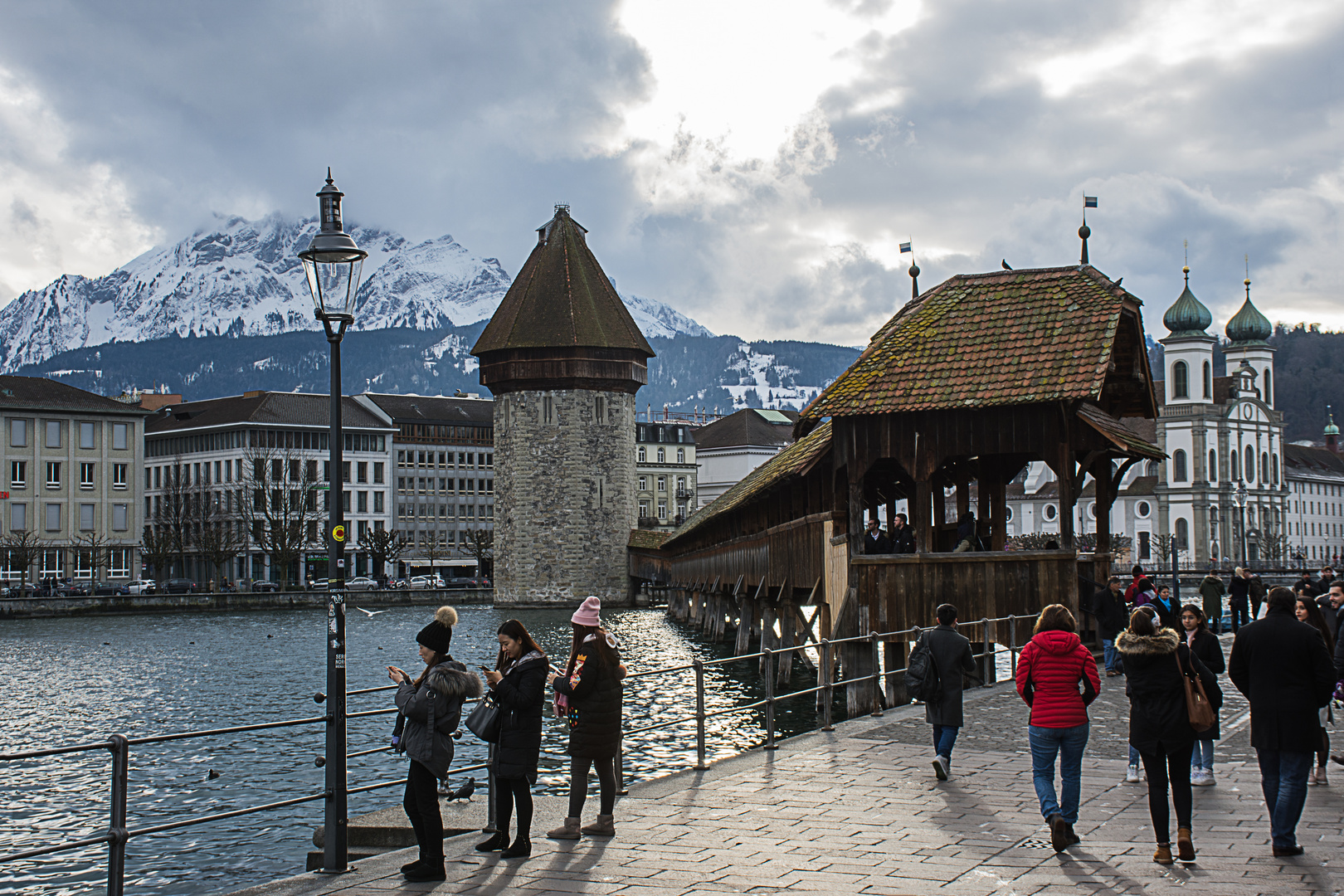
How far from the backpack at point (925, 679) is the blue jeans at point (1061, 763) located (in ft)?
7.28

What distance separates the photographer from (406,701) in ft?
26.0

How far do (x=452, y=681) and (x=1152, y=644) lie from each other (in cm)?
391

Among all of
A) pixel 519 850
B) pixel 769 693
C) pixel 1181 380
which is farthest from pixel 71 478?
pixel 1181 380

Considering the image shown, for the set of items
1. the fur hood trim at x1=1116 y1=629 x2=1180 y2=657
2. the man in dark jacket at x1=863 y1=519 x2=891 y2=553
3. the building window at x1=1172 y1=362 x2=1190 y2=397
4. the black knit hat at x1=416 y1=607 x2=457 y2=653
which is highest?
the building window at x1=1172 y1=362 x2=1190 y2=397

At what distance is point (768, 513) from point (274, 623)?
106 feet

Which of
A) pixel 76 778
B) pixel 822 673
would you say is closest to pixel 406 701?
pixel 822 673

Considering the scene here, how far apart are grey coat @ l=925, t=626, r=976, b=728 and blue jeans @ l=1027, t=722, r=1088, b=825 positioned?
213cm

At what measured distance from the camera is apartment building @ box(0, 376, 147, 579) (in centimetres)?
7544

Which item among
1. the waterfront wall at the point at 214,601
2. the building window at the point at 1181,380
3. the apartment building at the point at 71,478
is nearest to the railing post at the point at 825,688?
the waterfront wall at the point at 214,601

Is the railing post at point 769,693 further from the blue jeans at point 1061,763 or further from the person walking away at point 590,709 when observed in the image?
the blue jeans at point 1061,763

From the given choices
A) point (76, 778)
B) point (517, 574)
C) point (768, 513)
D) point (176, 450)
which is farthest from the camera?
point (176, 450)

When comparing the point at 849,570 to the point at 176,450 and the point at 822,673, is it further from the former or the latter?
the point at 176,450

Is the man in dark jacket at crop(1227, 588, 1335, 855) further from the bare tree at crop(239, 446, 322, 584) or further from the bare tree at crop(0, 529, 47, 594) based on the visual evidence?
the bare tree at crop(239, 446, 322, 584)

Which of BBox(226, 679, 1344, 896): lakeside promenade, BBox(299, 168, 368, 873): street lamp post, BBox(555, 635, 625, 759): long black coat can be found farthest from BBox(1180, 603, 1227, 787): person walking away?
BBox(299, 168, 368, 873): street lamp post
